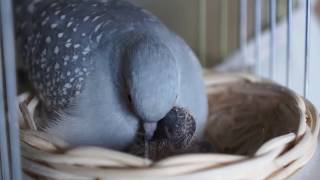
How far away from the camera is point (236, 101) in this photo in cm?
69

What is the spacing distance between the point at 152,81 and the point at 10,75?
0.14m

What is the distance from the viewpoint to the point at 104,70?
531 mm

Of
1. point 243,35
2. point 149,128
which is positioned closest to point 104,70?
point 149,128

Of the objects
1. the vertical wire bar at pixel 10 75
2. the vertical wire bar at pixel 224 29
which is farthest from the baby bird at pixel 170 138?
the vertical wire bar at pixel 224 29

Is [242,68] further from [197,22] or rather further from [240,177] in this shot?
[240,177]

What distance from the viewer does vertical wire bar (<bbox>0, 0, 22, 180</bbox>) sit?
1.15 feet

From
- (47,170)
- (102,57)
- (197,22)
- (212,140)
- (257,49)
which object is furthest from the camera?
(197,22)

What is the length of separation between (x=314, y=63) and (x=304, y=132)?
1.49ft

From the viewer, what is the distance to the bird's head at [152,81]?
464 mm

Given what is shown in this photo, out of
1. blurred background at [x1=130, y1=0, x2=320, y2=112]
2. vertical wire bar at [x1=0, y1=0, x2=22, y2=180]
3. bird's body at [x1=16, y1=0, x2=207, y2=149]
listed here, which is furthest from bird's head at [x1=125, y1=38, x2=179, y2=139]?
blurred background at [x1=130, y1=0, x2=320, y2=112]

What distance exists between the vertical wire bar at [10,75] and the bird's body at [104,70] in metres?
0.12

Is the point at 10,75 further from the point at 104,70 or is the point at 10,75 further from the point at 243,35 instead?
the point at 243,35

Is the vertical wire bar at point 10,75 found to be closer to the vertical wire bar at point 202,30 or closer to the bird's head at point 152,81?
the bird's head at point 152,81

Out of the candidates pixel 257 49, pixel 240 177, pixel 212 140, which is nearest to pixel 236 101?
pixel 212 140
